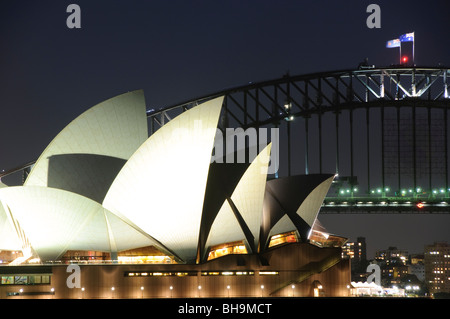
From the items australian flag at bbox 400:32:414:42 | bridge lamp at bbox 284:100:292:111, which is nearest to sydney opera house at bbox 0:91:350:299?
bridge lamp at bbox 284:100:292:111

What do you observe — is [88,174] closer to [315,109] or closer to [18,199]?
[18,199]

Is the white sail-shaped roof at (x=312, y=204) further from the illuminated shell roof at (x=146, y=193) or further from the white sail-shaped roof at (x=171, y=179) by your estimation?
the white sail-shaped roof at (x=171, y=179)

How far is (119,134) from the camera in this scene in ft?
171

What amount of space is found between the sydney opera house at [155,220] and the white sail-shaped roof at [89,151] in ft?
0.24

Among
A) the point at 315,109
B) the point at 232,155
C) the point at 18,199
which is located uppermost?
the point at 315,109

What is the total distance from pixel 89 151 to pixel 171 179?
753cm

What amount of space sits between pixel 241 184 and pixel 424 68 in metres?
38.5

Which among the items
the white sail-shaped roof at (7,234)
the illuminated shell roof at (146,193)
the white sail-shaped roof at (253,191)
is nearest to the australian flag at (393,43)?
the illuminated shell roof at (146,193)

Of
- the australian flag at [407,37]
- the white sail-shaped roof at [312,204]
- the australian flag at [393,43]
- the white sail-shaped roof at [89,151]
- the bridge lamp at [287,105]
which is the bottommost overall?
the white sail-shaped roof at [312,204]

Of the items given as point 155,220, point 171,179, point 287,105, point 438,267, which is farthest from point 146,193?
point 438,267

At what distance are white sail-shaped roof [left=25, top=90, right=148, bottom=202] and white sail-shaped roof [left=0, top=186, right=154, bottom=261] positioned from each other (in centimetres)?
234

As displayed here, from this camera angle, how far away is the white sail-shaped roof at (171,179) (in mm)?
46812

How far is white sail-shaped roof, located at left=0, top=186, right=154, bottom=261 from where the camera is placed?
157ft
